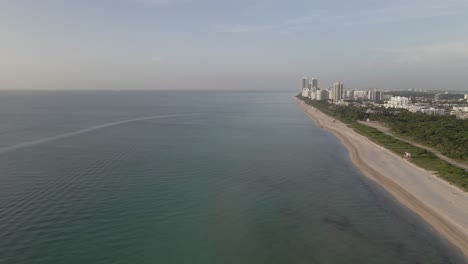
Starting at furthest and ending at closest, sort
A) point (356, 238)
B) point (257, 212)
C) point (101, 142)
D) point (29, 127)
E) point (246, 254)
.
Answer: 1. point (29, 127)
2. point (101, 142)
3. point (257, 212)
4. point (356, 238)
5. point (246, 254)

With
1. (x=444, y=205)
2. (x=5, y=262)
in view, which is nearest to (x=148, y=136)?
(x=5, y=262)

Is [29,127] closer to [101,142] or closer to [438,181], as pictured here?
[101,142]

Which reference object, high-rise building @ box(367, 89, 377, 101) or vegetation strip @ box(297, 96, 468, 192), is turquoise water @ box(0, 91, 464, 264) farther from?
high-rise building @ box(367, 89, 377, 101)

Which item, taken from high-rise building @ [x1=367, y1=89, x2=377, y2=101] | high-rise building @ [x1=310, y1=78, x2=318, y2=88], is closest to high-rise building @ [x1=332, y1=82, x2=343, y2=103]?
high-rise building @ [x1=367, y1=89, x2=377, y2=101]

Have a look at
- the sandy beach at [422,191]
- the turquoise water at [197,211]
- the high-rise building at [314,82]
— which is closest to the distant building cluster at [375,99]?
the high-rise building at [314,82]

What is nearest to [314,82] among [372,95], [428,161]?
[372,95]

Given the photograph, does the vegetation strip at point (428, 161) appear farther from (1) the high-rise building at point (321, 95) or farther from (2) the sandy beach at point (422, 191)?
(1) the high-rise building at point (321, 95)

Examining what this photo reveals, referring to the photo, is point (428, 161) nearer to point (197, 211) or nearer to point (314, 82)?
point (197, 211)

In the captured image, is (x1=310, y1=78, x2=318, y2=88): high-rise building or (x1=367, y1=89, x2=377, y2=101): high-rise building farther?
(x1=310, y1=78, x2=318, y2=88): high-rise building
